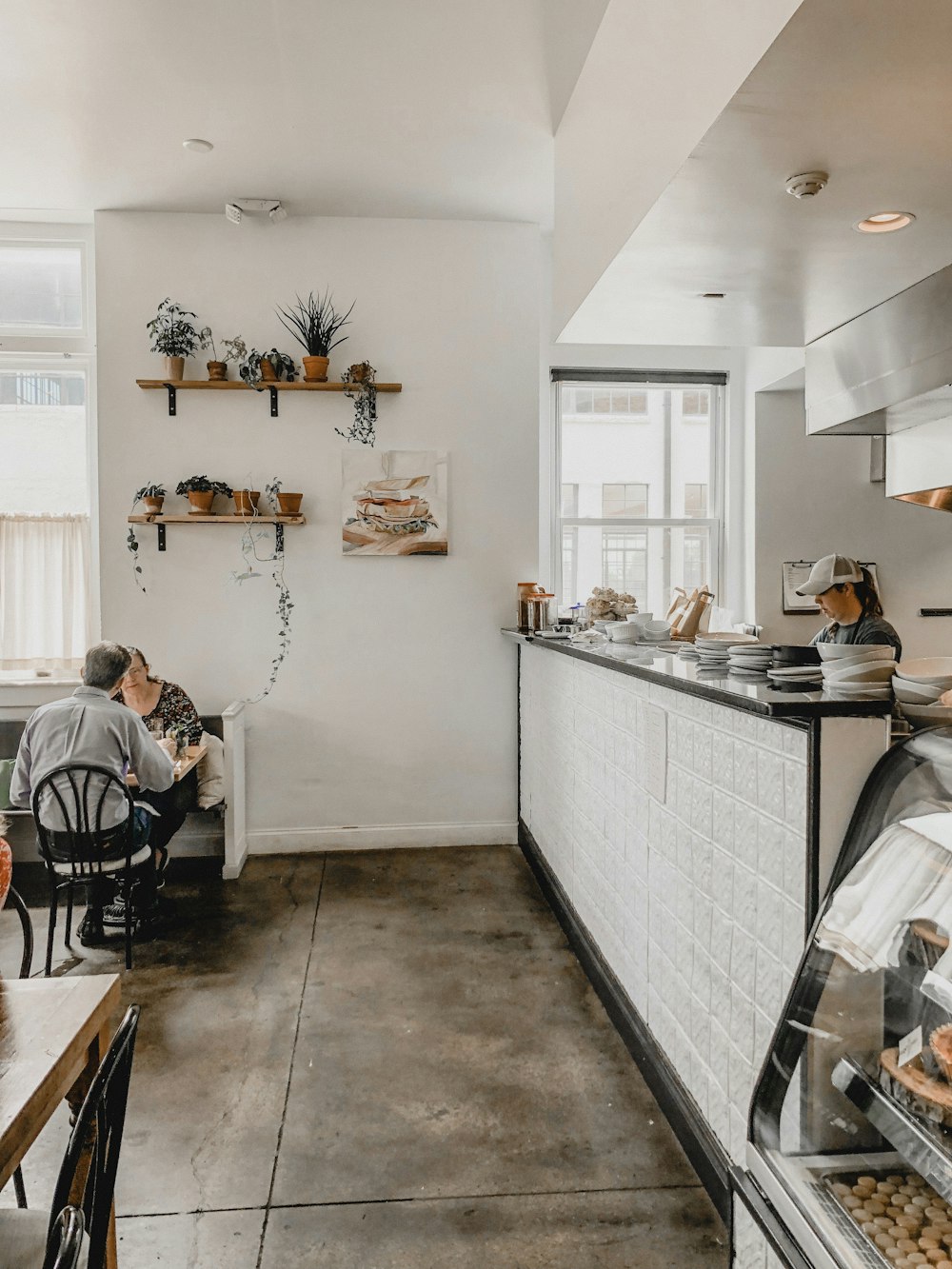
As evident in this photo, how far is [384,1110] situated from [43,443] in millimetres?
4158

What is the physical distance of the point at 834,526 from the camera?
5391 millimetres

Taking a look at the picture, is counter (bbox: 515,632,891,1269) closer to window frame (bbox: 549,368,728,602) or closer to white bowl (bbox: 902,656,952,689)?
white bowl (bbox: 902,656,952,689)

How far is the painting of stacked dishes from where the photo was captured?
4.81m

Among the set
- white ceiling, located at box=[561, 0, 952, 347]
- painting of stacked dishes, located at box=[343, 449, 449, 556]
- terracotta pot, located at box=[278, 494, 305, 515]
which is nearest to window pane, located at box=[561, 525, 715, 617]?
painting of stacked dishes, located at box=[343, 449, 449, 556]

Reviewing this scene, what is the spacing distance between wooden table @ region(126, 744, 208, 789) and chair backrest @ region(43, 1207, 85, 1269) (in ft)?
8.43

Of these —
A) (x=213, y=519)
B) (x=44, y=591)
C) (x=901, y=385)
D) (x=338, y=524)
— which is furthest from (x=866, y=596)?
(x=44, y=591)

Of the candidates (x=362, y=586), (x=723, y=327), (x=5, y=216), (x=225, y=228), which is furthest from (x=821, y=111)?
(x=5, y=216)

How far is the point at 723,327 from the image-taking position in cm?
352

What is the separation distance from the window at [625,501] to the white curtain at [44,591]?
308 centimetres

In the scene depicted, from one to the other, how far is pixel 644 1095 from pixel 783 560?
12.1 ft

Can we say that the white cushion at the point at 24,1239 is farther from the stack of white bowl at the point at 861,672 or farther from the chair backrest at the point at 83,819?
the chair backrest at the point at 83,819

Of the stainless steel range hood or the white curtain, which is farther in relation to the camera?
the white curtain

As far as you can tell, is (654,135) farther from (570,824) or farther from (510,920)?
(510,920)

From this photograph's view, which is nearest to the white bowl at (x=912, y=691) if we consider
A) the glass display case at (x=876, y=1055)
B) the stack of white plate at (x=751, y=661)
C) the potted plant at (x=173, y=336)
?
the glass display case at (x=876, y=1055)
